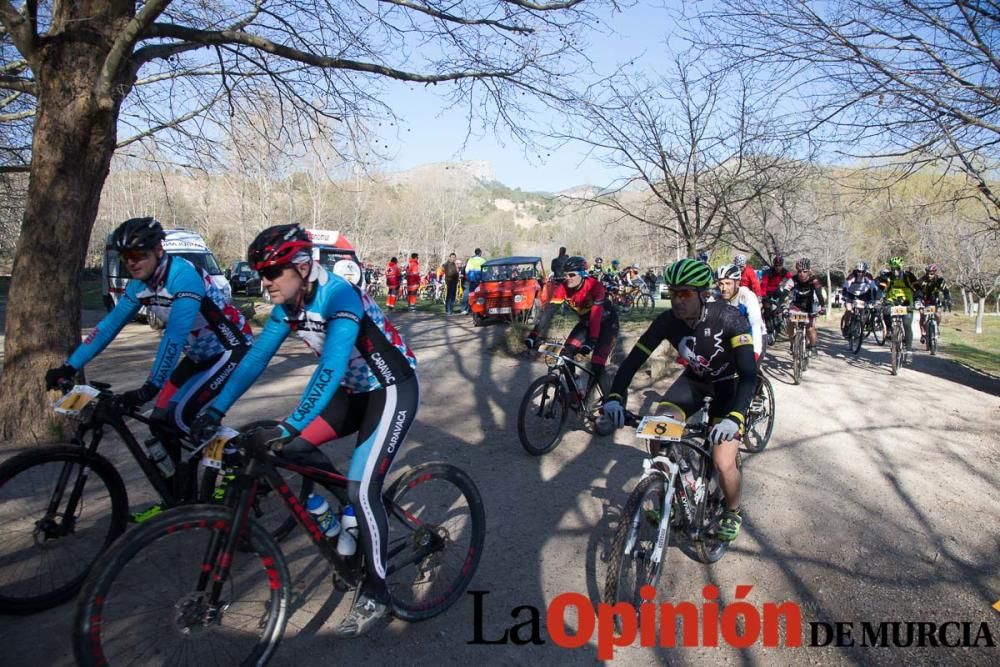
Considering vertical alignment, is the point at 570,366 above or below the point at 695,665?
above

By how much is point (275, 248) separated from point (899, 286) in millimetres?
14708

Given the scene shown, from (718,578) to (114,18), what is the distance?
7.55 meters

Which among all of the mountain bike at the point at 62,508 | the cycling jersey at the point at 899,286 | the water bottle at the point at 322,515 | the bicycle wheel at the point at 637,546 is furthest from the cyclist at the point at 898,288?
the mountain bike at the point at 62,508

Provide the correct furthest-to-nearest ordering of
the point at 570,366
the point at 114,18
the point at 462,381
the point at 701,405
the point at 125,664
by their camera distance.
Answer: the point at 462,381, the point at 570,366, the point at 114,18, the point at 701,405, the point at 125,664

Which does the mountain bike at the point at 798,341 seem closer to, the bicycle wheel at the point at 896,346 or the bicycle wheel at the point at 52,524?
the bicycle wheel at the point at 896,346

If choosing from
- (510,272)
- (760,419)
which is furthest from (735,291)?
(510,272)

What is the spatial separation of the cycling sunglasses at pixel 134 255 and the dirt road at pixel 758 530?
7.01 feet

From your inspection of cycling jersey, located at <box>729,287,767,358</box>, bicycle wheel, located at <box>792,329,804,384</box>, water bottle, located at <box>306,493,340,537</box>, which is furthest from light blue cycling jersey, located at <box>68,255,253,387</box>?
bicycle wheel, located at <box>792,329,804,384</box>

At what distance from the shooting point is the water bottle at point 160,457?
397 centimetres

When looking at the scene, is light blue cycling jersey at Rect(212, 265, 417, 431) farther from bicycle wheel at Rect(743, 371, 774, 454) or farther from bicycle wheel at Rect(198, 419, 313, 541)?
bicycle wheel at Rect(743, 371, 774, 454)

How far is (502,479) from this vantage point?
5957mm

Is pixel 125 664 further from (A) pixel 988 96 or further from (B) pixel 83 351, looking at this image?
(A) pixel 988 96

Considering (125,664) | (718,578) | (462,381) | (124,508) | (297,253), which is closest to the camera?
(125,664)

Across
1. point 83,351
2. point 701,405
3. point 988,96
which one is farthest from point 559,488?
point 988,96
